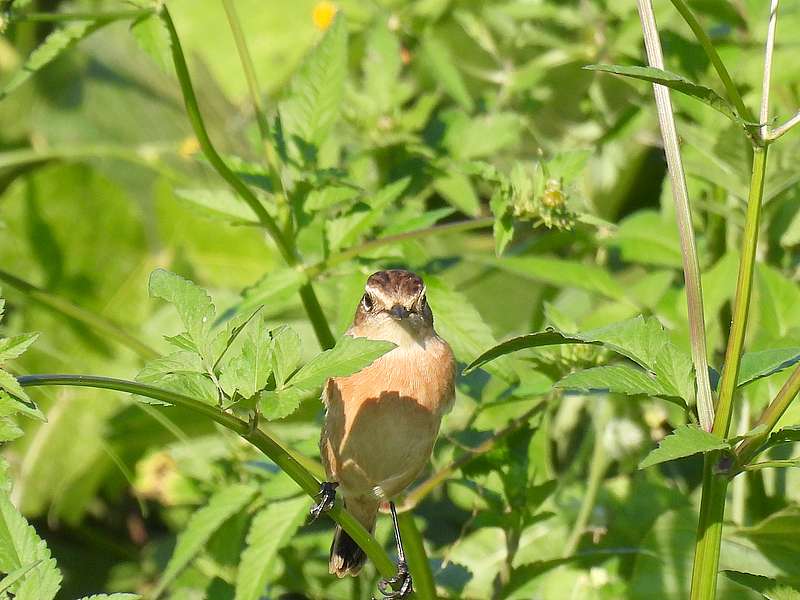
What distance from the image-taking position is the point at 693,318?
6.31 ft

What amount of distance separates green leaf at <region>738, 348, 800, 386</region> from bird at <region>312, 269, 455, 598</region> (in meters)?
1.01

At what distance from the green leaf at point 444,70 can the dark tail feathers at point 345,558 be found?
1499 millimetres

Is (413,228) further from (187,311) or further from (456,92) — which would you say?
(456,92)

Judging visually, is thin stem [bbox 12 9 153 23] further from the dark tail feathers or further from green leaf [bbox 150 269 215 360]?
the dark tail feathers

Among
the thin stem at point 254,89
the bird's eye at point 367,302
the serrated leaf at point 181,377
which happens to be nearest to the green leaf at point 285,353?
the serrated leaf at point 181,377

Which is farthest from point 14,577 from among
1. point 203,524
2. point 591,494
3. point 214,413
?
point 591,494

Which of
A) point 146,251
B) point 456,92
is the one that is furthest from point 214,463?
point 146,251

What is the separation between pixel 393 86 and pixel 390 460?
1.25 meters

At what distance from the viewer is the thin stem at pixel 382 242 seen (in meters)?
2.59

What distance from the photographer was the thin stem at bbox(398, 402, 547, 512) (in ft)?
8.91

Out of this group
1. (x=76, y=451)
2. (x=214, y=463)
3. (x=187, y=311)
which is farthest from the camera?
(x=76, y=451)

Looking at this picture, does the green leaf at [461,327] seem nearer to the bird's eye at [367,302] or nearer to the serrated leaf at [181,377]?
the bird's eye at [367,302]

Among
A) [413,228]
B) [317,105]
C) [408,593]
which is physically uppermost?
[317,105]

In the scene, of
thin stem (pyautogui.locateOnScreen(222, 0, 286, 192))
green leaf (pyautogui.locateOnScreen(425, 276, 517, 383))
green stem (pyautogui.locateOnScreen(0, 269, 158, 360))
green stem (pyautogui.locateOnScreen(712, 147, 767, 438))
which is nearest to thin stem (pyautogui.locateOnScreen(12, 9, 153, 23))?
thin stem (pyautogui.locateOnScreen(222, 0, 286, 192))
